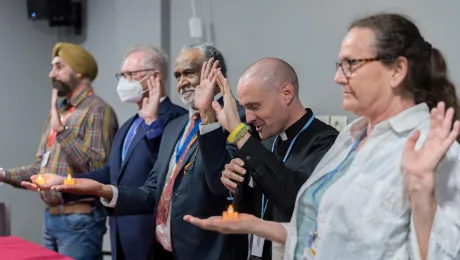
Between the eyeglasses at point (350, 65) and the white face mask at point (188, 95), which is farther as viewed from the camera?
the white face mask at point (188, 95)

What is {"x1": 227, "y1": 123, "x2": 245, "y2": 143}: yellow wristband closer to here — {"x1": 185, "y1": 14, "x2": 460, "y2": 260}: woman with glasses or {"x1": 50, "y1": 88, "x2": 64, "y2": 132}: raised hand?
{"x1": 185, "y1": 14, "x2": 460, "y2": 260}: woman with glasses

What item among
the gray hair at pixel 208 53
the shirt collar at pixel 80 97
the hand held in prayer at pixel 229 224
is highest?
the gray hair at pixel 208 53

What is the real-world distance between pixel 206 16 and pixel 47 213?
5.09 ft

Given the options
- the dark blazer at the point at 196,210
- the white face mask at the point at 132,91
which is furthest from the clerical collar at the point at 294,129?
the white face mask at the point at 132,91

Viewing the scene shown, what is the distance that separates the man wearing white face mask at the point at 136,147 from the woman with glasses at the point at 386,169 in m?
1.29

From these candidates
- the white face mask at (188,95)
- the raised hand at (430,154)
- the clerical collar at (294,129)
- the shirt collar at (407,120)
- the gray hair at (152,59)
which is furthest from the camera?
the gray hair at (152,59)

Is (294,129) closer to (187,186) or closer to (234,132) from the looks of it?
(234,132)

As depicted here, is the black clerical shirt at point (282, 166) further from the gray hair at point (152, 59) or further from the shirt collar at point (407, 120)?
the gray hair at point (152, 59)

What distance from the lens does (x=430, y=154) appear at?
1422mm

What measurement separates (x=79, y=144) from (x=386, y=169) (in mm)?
2259

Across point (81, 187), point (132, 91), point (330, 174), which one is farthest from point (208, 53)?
point (330, 174)

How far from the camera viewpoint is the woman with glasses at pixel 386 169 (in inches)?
57.0

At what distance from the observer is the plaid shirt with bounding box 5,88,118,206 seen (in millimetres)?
3463

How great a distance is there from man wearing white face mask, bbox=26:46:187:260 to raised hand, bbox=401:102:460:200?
1.60m
